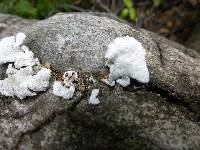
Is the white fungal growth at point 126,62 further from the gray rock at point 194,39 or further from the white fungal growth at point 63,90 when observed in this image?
the gray rock at point 194,39

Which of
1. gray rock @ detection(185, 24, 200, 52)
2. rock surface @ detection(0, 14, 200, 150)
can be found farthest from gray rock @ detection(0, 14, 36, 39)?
gray rock @ detection(185, 24, 200, 52)

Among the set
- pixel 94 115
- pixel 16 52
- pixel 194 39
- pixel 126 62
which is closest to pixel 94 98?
pixel 94 115

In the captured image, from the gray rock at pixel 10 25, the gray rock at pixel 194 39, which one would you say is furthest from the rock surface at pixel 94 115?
the gray rock at pixel 194 39

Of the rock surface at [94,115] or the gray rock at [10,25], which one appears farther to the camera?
the gray rock at [10,25]

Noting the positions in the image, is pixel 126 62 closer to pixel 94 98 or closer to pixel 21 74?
pixel 94 98

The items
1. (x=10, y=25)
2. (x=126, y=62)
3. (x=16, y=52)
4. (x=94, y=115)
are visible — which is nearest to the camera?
(x=94, y=115)
